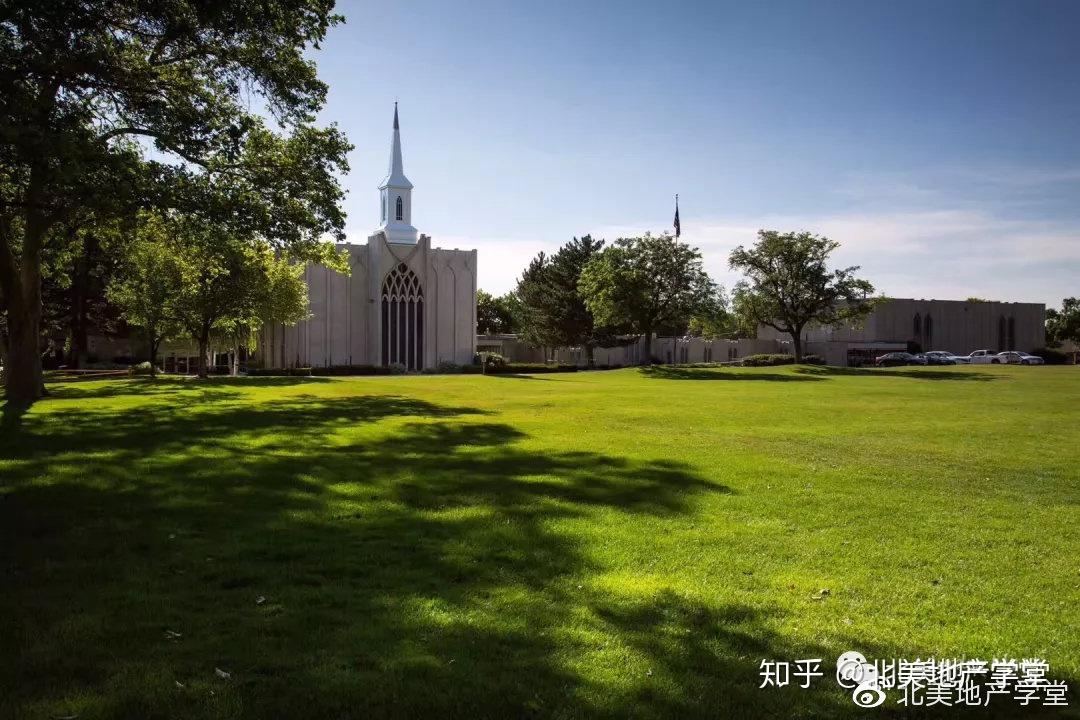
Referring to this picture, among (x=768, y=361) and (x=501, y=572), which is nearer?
(x=501, y=572)

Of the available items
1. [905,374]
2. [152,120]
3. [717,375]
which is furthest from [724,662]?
[905,374]

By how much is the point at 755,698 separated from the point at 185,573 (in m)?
4.52

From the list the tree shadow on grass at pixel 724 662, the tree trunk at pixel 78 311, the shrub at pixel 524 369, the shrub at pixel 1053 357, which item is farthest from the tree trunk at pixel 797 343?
the tree shadow on grass at pixel 724 662

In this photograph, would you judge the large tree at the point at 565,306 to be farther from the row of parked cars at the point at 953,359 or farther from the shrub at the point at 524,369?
the row of parked cars at the point at 953,359

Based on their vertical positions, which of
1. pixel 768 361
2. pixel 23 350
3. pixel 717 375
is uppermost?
pixel 23 350

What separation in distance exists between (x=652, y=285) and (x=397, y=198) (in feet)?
81.4

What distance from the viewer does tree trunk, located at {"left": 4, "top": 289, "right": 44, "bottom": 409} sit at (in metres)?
20.7

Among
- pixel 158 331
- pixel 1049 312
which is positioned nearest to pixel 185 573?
pixel 158 331

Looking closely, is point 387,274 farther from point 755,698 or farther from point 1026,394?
point 755,698

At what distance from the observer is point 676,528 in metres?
7.93

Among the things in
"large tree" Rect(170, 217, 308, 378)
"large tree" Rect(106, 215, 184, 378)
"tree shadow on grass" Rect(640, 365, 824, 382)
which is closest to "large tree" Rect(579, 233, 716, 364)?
"tree shadow on grass" Rect(640, 365, 824, 382)

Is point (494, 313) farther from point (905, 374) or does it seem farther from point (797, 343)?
point (905, 374)

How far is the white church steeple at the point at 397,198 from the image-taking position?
218ft

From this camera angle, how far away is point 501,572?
20.6ft
